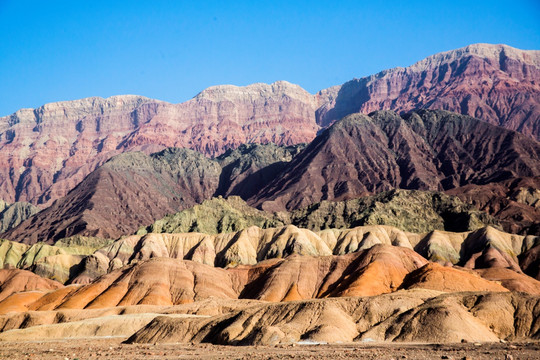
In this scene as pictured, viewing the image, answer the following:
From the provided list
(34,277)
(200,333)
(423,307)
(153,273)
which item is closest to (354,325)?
(423,307)

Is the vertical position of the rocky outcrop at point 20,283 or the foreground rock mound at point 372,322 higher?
the rocky outcrop at point 20,283

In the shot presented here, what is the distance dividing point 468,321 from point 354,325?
43.5ft

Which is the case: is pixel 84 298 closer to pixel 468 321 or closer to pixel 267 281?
pixel 267 281

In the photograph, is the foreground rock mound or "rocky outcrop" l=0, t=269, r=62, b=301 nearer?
the foreground rock mound

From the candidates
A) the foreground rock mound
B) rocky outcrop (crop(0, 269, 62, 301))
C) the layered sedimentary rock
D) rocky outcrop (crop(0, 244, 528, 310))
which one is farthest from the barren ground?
rocky outcrop (crop(0, 269, 62, 301))

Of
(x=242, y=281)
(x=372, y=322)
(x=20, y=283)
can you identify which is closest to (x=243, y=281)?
(x=242, y=281)

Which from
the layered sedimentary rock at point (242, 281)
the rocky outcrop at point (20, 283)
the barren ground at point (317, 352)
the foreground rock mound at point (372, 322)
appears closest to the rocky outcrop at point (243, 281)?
the layered sedimentary rock at point (242, 281)

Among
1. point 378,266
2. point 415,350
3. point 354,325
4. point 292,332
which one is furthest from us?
point 378,266

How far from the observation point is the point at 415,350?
59.1m

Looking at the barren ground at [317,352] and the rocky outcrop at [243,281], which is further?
the rocky outcrop at [243,281]

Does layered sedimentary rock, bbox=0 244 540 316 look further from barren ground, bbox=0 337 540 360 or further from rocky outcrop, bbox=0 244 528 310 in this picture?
barren ground, bbox=0 337 540 360

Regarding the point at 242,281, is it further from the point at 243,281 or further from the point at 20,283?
the point at 20,283

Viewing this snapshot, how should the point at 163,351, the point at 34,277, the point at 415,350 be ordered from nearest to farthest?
the point at 415,350 < the point at 163,351 < the point at 34,277

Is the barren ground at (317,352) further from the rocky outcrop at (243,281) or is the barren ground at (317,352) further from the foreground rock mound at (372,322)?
the rocky outcrop at (243,281)
